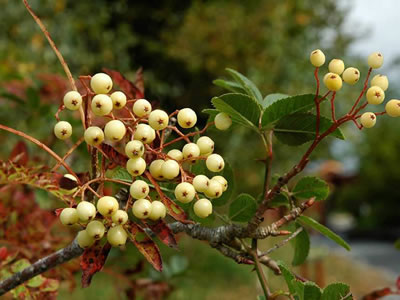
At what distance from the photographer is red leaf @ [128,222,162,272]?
0.31m

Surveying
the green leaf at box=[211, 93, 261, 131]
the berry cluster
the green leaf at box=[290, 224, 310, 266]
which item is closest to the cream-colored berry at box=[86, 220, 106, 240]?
the berry cluster

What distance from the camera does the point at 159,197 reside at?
0.34 m

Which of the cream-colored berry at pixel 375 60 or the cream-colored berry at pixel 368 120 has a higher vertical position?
the cream-colored berry at pixel 375 60

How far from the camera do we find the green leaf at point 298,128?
1.16ft

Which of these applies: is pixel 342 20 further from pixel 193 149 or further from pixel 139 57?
pixel 193 149

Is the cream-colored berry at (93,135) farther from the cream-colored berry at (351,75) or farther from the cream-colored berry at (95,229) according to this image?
the cream-colored berry at (351,75)

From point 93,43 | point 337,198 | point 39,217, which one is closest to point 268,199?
point 39,217

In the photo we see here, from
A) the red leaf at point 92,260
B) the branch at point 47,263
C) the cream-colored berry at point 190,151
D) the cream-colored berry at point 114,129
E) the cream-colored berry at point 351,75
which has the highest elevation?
the cream-colored berry at point 351,75

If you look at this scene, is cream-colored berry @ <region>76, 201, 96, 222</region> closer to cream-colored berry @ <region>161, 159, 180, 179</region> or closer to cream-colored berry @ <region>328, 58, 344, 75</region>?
cream-colored berry @ <region>161, 159, 180, 179</region>

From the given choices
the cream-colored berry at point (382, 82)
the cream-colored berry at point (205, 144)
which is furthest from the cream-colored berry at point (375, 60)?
the cream-colored berry at point (205, 144)

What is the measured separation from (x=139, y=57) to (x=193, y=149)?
326cm

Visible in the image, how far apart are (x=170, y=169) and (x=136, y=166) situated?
22mm

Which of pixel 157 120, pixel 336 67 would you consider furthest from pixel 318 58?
pixel 157 120

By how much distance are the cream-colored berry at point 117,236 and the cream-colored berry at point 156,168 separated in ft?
0.13
